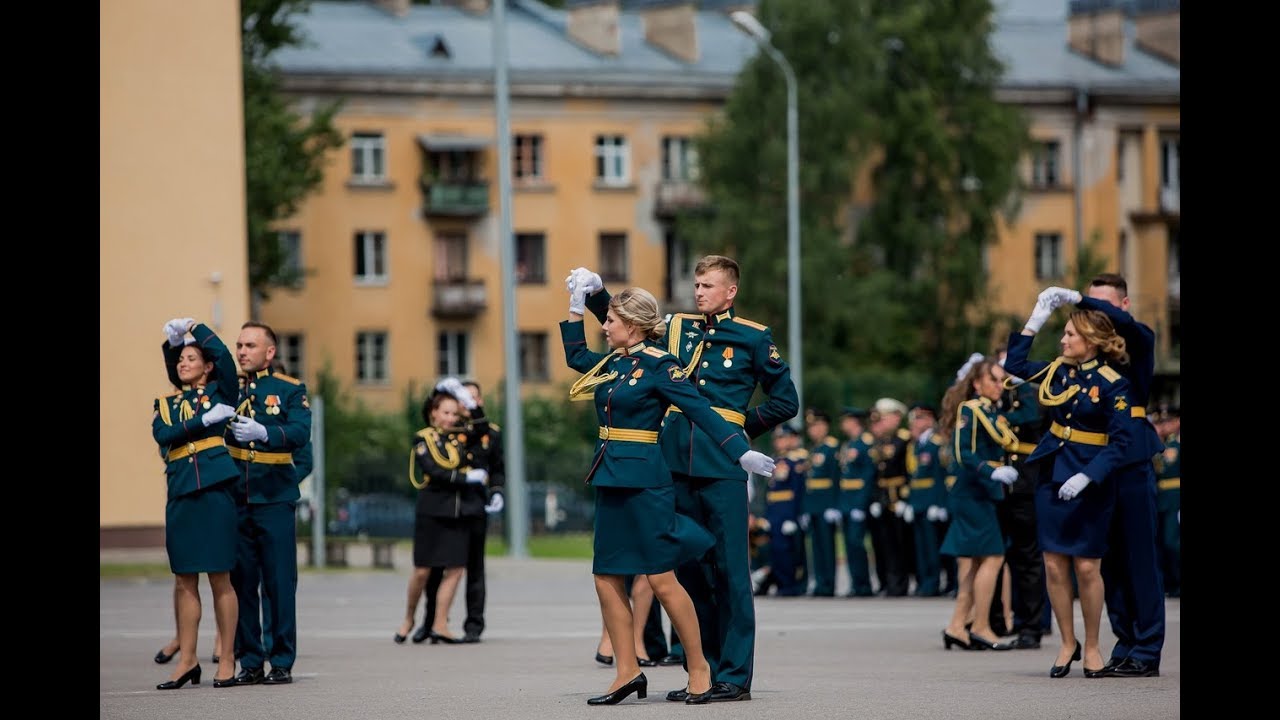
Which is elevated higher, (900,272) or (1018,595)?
(900,272)

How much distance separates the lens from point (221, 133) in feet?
115

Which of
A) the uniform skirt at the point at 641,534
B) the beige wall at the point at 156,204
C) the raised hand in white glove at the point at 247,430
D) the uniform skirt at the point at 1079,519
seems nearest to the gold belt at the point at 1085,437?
the uniform skirt at the point at 1079,519

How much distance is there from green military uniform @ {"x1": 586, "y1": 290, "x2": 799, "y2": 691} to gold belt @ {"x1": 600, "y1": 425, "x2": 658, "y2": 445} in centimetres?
40

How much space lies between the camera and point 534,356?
65.9m

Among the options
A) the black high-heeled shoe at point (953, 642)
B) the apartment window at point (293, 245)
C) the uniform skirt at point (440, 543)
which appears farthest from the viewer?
the apartment window at point (293, 245)

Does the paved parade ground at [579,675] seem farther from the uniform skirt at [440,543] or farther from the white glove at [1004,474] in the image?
the white glove at [1004,474]

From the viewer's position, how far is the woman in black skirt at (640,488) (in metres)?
11.0

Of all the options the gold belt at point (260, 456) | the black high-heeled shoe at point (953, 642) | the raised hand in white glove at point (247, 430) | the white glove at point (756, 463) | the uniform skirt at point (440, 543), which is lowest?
the black high-heeled shoe at point (953, 642)

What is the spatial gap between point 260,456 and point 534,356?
52425 mm

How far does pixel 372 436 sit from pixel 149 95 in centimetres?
2566

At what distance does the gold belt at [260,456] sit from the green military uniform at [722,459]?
2.70 m

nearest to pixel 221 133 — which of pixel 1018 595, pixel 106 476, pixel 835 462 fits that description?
pixel 106 476

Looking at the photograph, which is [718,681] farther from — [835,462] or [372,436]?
[372,436]

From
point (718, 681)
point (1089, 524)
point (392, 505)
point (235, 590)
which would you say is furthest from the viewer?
point (392, 505)
